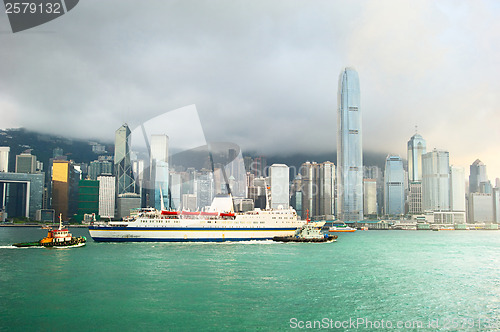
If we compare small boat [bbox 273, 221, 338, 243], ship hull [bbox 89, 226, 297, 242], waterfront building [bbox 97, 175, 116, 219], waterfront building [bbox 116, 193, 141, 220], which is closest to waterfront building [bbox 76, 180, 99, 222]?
waterfront building [bbox 97, 175, 116, 219]

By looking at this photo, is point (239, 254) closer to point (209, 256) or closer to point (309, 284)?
point (209, 256)

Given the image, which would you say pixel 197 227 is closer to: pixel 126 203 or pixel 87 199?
pixel 87 199

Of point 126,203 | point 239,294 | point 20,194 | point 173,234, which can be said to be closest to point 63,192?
point 20,194

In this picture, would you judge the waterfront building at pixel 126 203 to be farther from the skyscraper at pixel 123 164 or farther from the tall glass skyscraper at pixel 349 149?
the tall glass skyscraper at pixel 349 149

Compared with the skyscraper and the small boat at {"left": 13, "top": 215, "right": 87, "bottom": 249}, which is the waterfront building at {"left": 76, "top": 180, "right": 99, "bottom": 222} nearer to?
the skyscraper

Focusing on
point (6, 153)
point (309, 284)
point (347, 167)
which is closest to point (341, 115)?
point (347, 167)

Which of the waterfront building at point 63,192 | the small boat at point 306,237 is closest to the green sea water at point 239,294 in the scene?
the small boat at point 306,237
